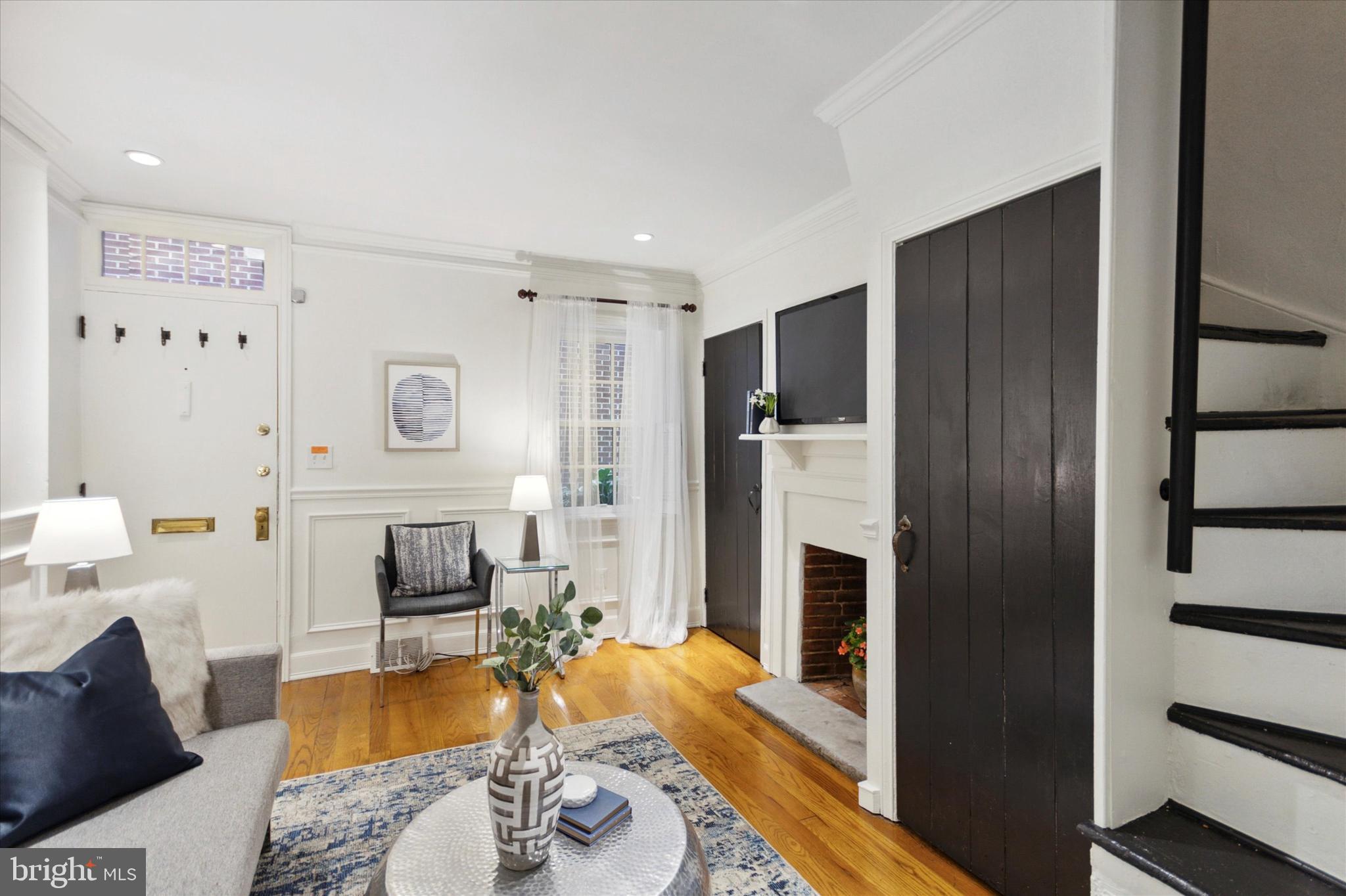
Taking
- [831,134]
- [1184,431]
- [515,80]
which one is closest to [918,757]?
[1184,431]

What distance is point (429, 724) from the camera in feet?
9.89

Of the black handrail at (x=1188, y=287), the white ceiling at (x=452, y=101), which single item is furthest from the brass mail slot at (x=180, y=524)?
the black handrail at (x=1188, y=287)

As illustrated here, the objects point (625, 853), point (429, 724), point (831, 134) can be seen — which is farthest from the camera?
point (429, 724)

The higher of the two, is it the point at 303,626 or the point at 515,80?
the point at 515,80

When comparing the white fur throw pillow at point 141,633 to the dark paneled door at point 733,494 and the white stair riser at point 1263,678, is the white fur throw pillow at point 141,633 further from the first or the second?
the dark paneled door at point 733,494

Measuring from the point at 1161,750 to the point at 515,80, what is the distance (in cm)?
257

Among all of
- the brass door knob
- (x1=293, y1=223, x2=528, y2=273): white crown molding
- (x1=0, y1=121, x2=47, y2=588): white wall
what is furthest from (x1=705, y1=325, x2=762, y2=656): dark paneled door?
(x1=0, y1=121, x2=47, y2=588): white wall

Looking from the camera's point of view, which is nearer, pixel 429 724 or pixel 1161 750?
pixel 1161 750

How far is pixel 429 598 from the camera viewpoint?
3.52 meters

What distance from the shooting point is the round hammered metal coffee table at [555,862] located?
127 cm

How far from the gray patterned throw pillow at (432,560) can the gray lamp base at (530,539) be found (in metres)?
0.35

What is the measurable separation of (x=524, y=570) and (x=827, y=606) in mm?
1770

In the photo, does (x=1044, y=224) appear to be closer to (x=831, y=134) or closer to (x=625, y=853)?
(x=831, y=134)

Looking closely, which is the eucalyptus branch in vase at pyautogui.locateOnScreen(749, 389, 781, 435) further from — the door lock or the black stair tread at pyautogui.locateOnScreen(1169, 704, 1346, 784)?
the black stair tread at pyautogui.locateOnScreen(1169, 704, 1346, 784)
